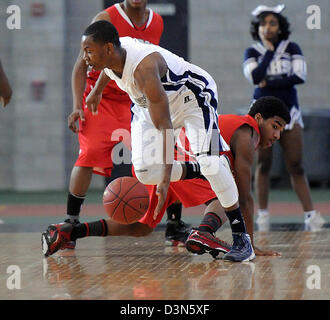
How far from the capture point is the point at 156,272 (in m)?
4.48

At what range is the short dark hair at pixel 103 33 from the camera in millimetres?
→ 4402

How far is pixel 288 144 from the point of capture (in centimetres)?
682

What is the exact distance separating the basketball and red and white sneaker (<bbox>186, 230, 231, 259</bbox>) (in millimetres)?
357

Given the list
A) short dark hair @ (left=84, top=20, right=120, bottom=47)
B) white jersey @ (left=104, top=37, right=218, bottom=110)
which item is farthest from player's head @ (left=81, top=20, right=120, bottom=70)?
white jersey @ (left=104, top=37, right=218, bottom=110)

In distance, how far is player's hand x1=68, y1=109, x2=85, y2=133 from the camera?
5270 millimetres

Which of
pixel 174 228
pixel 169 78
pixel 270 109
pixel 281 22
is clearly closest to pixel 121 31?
pixel 169 78

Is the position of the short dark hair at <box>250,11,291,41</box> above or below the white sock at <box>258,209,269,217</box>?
above

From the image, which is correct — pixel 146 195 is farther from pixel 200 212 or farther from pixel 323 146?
pixel 323 146

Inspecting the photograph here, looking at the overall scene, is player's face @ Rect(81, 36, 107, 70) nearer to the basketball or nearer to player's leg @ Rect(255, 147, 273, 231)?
the basketball

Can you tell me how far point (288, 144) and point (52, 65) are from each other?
5909 millimetres

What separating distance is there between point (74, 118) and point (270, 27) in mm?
2429

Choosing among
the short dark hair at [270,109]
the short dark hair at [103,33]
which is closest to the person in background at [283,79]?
the short dark hair at [270,109]
